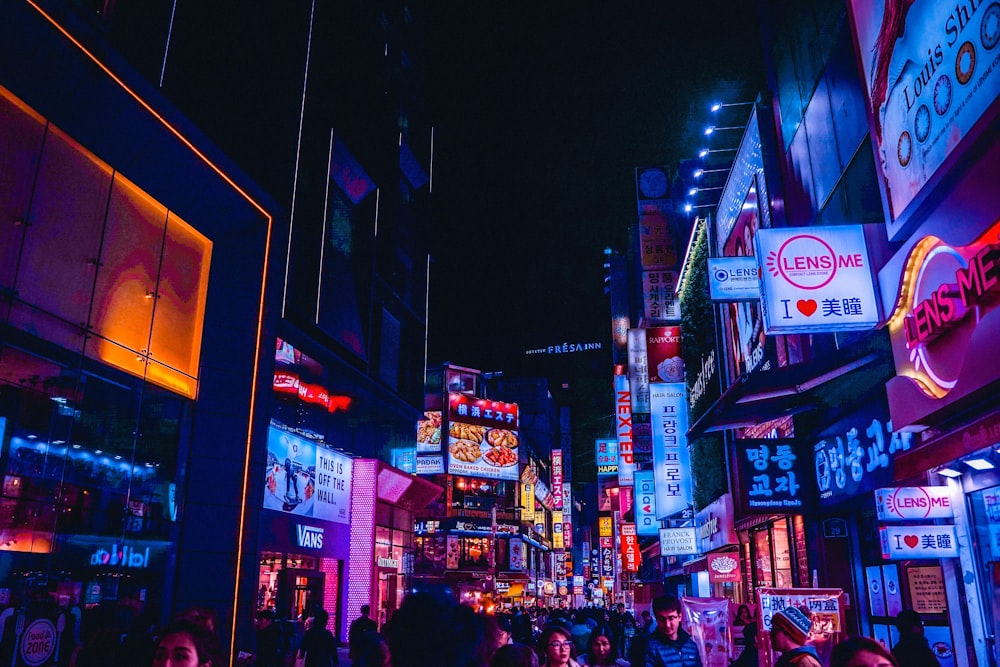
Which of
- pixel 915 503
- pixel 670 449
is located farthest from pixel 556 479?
pixel 915 503

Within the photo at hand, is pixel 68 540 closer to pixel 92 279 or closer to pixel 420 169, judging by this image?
pixel 92 279

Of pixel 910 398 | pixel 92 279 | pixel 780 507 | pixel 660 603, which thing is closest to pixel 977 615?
pixel 910 398

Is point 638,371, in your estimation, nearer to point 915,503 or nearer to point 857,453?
point 857,453

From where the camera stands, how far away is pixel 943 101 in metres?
7.79

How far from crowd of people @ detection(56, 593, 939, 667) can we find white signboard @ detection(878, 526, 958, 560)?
936 millimetres

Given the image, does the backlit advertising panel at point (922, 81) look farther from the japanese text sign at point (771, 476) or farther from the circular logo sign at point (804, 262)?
the japanese text sign at point (771, 476)

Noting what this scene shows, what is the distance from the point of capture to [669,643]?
262 inches

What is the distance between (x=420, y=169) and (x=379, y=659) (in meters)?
25.2

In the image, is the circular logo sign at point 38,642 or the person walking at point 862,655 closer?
the person walking at point 862,655

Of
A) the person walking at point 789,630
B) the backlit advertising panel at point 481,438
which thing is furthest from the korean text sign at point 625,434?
the person walking at point 789,630

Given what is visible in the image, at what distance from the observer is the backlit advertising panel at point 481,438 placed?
4972 centimetres

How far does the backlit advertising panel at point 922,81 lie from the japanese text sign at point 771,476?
5.14 metres

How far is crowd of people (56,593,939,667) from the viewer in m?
2.57

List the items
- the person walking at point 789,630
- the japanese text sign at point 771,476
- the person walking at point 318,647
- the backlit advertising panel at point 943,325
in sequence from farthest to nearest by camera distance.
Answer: the japanese text sign at point 771,476 → the person walking at point 318,647 → the backlit advertising panel at point 943,325 → the person walking at point 789,630
